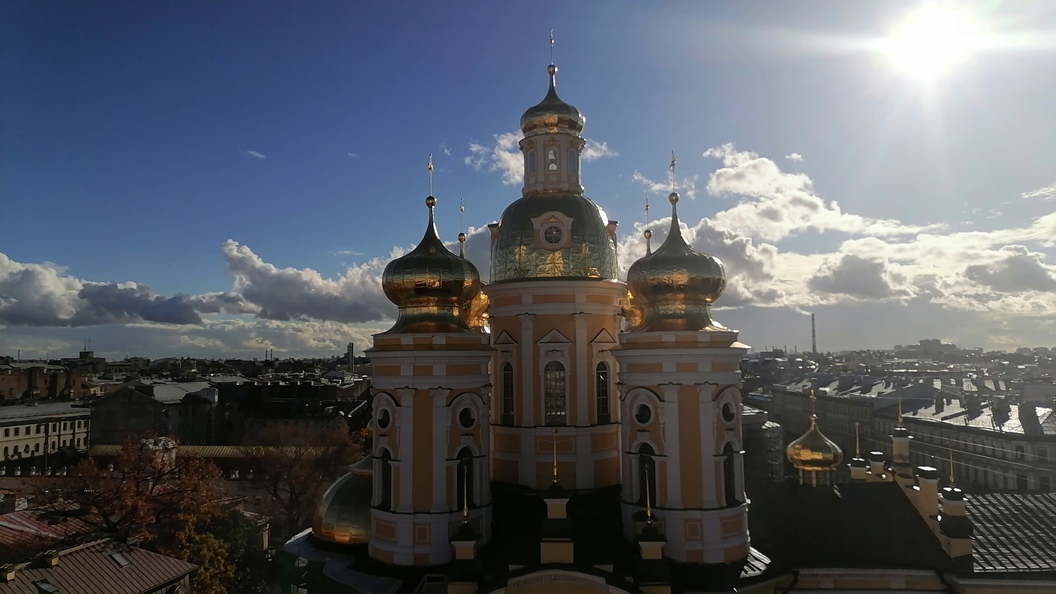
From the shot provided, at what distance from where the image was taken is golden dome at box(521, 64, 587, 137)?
21.2 meters

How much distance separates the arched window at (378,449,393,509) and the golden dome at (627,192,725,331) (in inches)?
270

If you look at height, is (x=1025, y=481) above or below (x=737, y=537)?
below

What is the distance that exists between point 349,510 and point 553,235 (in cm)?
908

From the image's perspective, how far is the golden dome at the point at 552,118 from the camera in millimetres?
21203

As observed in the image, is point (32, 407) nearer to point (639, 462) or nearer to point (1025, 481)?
point (639, 462)

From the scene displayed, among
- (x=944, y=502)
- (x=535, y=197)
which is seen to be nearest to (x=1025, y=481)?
(x=944, y=502)

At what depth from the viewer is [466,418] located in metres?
17.5

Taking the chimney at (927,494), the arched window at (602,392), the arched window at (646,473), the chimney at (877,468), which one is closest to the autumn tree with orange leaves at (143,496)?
the arched window at (602,392)

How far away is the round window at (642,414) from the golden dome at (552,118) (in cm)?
870

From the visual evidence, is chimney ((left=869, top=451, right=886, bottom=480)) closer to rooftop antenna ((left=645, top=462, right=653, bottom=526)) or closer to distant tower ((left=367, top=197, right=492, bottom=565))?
rooftop antenna ((left=645, top=462, right=653, bottom=526))

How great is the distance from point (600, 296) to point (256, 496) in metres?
31.1

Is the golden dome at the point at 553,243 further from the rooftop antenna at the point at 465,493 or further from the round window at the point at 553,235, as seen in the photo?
the rooftop antenna at the point at 465,493

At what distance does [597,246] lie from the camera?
783 inches

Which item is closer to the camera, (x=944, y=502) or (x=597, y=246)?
(x=944, y=502)
